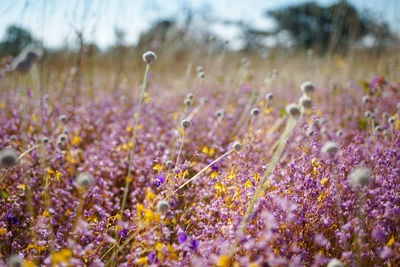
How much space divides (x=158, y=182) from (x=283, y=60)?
5774 mm

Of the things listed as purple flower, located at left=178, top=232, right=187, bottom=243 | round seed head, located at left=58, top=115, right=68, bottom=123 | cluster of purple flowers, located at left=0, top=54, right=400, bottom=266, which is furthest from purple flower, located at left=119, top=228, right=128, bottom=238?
round seed head, located at left=58, top=115, right=68, bottom=123

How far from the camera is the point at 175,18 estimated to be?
5762mm

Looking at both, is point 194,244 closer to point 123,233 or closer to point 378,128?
point 123,233

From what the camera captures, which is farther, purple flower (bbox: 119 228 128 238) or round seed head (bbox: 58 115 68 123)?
round seed head (bbox: 58 115 68 123)

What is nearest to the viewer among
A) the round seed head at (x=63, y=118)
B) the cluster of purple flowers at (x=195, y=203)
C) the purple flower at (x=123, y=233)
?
the cluster of purple flowers at (x=195, y=203)

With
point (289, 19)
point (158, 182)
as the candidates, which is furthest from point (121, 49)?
point (289, 19)

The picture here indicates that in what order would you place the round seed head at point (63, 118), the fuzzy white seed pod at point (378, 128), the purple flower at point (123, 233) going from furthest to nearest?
the round seed head at point (63, 118)
the fuzzy white seed pod at point (378, 128)
the purple flower at point (123, 233)

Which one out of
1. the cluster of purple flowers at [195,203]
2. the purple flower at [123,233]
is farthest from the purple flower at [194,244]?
the purple flower at [123,233]

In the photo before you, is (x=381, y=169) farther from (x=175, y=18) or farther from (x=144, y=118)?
(x=175, y=18)

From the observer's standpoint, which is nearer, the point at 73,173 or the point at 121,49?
the point at 73,173

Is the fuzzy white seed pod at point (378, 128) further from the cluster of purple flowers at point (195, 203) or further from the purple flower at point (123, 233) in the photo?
the purple flower at point (123, 233)

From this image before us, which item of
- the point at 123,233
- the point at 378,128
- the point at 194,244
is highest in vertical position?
the point at 378,128

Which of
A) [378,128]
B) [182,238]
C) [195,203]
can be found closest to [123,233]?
[182,238]

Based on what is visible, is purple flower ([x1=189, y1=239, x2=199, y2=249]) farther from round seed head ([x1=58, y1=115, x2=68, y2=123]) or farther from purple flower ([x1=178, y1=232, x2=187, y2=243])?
round seed head ([x1=58, y1=115, x2=68, y2=123])
